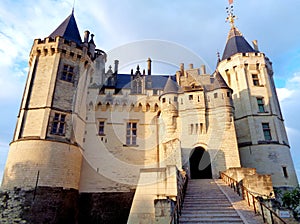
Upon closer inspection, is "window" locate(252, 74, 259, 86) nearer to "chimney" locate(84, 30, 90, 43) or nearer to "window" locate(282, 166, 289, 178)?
"window" locate(282, 166, 289, 178)

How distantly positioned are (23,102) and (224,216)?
1537 cm

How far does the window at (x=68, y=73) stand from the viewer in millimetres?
17242

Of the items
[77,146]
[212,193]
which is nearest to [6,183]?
[77,146]

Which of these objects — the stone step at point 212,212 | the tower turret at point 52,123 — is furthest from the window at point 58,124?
the stone step at point 212,212

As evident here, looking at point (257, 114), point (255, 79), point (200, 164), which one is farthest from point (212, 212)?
point (255, 79)

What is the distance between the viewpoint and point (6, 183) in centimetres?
1370

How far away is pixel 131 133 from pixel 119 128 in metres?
1.14

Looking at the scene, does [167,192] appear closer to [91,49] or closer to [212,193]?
[212,193]

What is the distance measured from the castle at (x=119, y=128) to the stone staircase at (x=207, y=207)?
4.87 meters

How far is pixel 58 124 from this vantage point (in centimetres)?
1563

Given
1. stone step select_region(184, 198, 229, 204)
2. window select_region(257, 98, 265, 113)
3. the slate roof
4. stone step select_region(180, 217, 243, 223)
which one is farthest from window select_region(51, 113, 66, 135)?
window select_region(257, 98, 265, 113)

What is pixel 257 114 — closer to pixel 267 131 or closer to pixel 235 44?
pixel 267 131

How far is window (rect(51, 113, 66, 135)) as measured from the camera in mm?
15367

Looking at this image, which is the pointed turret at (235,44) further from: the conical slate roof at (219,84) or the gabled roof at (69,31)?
the gabled roof at (69,31)
